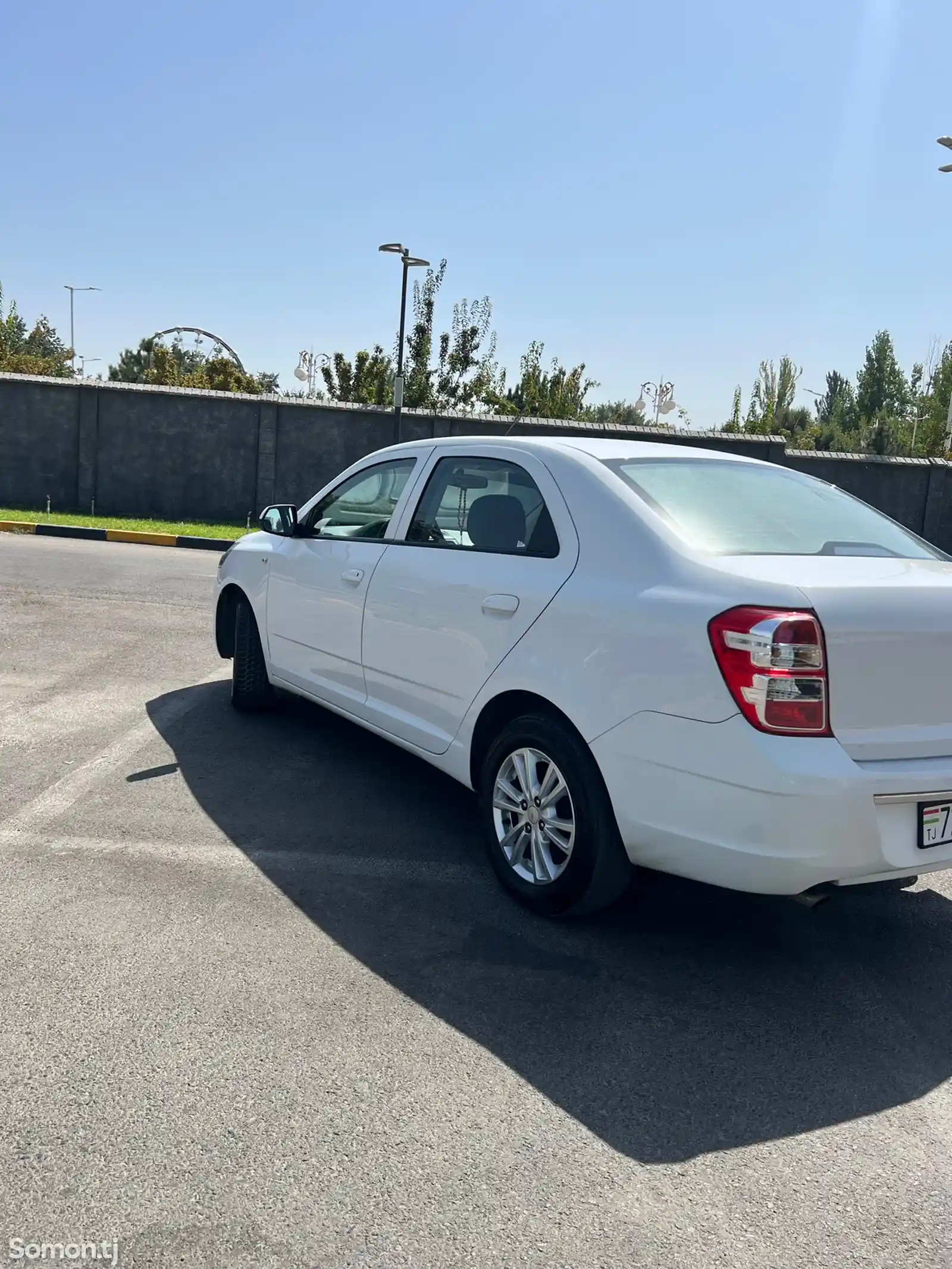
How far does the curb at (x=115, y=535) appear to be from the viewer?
17375mm

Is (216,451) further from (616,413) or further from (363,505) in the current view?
(616,413)

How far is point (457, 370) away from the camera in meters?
39.1

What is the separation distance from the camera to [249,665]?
624 centimetres

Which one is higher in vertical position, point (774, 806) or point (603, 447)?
point (603, 447)

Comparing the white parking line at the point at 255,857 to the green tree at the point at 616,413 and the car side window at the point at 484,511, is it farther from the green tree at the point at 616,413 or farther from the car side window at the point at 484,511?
the green tree at the point at 616,413

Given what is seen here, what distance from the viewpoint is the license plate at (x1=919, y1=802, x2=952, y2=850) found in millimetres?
3178

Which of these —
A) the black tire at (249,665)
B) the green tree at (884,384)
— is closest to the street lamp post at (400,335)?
the black tire at (249,665)

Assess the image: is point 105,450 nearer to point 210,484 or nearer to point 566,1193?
point 210,484

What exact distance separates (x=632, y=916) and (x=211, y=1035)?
62.5 inches

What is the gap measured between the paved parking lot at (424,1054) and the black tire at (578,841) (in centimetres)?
11

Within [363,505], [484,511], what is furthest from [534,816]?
[363,505]

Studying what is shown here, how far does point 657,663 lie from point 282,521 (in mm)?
3023

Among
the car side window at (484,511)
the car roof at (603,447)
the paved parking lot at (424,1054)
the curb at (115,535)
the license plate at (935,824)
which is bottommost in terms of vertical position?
Answer: the paved parking lot at (424,1054)

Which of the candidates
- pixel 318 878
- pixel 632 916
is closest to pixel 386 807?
pixel 318 878
